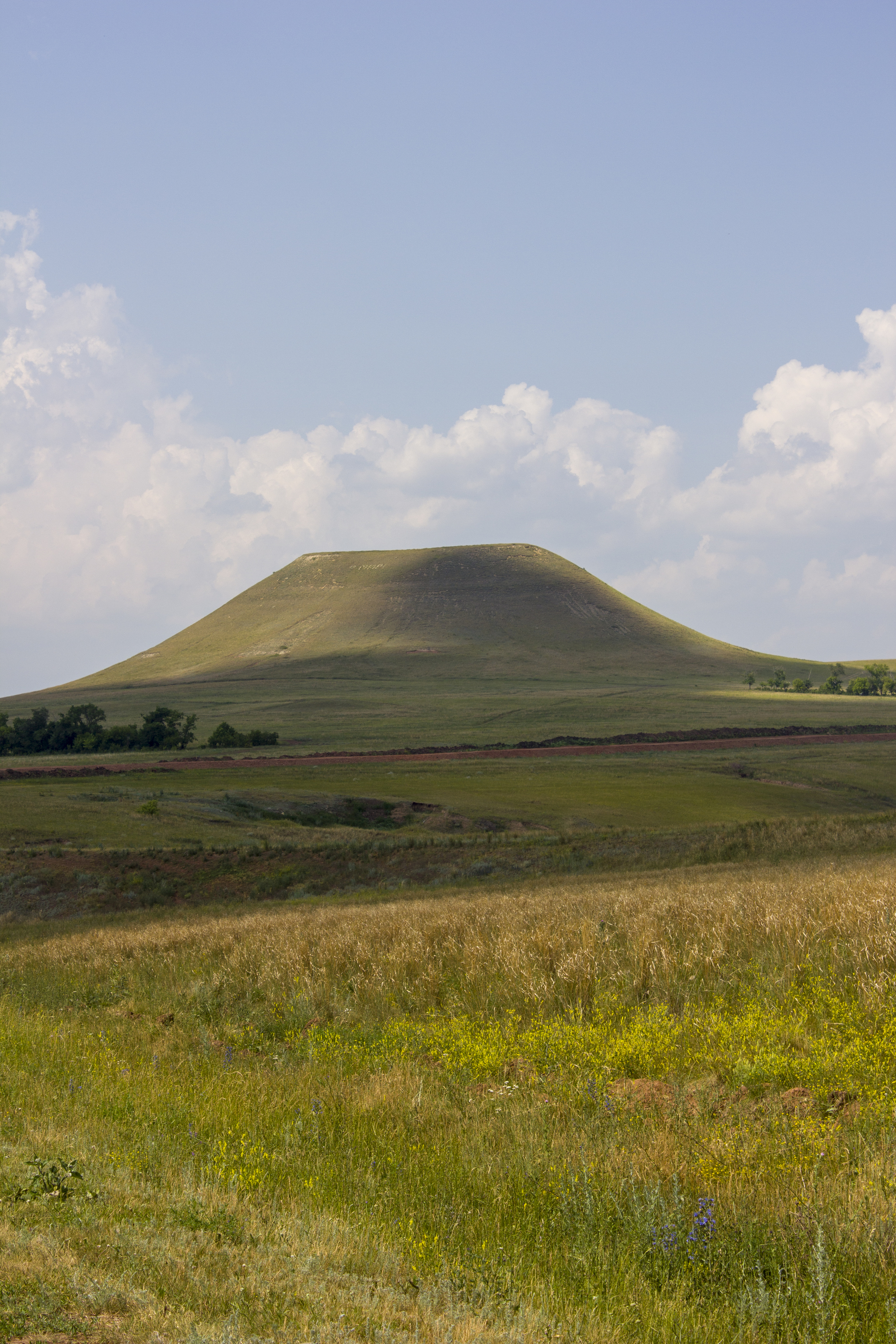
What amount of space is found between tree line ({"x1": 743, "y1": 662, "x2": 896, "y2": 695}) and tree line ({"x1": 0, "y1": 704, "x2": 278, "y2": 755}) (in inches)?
3830

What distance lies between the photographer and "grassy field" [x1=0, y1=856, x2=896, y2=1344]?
401 cm

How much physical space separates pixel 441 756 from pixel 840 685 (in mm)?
110668

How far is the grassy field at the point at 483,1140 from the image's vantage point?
401cm

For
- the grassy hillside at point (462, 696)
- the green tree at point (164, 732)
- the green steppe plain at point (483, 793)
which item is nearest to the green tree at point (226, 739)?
the green tree at point (164, 732)

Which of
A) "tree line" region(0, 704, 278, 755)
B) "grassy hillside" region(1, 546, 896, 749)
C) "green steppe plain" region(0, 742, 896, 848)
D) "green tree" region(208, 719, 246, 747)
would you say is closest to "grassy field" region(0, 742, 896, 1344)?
"green steppe plain" region(0, 742, 896, 848)

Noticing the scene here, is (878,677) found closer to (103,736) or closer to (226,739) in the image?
(226,739)

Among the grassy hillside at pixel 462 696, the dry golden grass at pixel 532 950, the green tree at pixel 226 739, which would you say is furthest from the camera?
the grassy hillside at pixel 462 696

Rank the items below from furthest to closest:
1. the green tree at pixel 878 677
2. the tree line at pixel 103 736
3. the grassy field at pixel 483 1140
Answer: the green tree at pixel 878 677
the tree line at pixel 103 736
the grassy field at pixel 483 1140

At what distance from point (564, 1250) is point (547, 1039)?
10.3 ft

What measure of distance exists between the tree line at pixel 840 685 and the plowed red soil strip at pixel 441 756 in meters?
67.1

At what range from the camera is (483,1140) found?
589cm

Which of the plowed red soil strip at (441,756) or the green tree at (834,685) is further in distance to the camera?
the green tree at (834,685)

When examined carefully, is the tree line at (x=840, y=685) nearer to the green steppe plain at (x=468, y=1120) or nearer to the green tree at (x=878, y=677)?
the green tree at (x=878, y=677)

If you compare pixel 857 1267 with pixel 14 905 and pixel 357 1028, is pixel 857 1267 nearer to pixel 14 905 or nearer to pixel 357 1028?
pixel 357 1028
